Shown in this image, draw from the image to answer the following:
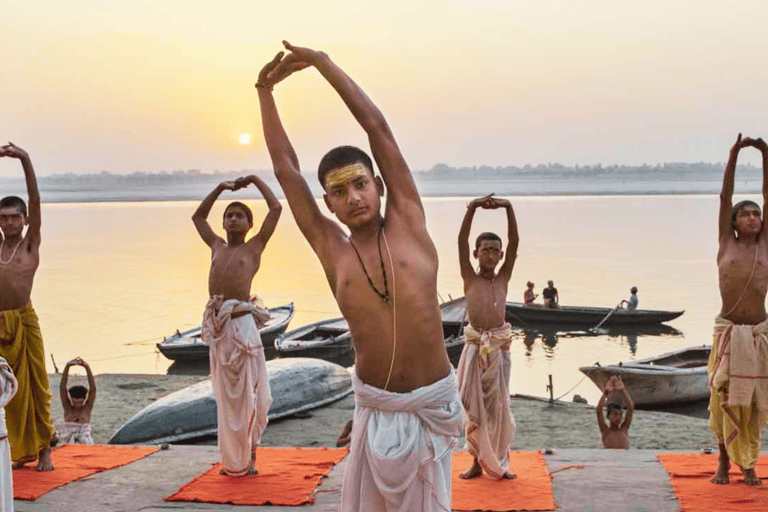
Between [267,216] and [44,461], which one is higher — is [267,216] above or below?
above

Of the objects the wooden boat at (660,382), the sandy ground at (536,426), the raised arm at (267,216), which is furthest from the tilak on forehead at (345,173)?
the wooden boat at (660,382)

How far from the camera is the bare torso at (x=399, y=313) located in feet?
13.4

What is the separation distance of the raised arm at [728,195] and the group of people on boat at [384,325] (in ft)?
0.04

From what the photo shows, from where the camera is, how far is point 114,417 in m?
14.3

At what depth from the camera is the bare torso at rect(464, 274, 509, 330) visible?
297 inches

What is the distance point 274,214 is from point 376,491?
427cm

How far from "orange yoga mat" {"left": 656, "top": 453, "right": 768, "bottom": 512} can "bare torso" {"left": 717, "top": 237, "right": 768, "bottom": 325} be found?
45.7 inches

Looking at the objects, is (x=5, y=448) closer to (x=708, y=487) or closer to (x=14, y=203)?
(x=14, y=203)

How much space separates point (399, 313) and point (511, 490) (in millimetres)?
3441

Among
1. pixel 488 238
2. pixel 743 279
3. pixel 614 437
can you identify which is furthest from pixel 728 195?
pixel 614 437

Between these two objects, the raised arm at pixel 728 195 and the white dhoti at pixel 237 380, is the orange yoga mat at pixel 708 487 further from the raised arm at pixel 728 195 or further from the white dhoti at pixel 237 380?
the white dhoti at pixel 237 380

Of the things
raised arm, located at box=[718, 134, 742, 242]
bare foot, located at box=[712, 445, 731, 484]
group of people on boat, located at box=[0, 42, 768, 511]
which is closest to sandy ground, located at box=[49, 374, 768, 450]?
group of people on boat, located at box=[0, 42, 768, 511]

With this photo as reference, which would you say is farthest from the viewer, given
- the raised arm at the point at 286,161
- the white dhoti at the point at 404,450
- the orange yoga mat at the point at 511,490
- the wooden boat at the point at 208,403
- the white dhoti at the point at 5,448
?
the wooden boat at the point at 208,403

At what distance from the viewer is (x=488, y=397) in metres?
7.51
